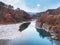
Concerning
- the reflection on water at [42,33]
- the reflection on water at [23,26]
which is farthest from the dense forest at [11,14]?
the reflection on water at [42,33]

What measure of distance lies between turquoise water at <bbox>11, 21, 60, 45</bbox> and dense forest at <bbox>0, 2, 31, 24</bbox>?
0.53ft

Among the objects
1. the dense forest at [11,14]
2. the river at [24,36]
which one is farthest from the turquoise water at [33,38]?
the dense forest at [11,14]

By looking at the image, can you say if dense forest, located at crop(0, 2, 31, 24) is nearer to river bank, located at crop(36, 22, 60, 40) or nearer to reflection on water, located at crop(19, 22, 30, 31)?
reflection on water, located at crop(19, 22, 30, 31)

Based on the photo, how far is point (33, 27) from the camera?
221 cm

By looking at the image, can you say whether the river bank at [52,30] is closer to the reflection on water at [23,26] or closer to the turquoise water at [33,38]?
the turquoise water at [33,38]

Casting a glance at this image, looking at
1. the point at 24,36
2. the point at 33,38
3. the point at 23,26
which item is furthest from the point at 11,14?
the point at 33,38

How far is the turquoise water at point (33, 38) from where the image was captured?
2.18 metres

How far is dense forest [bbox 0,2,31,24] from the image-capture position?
221cm

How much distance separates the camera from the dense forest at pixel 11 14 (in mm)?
2209

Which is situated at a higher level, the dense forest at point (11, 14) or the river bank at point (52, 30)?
the dense forest at point (11, 14)

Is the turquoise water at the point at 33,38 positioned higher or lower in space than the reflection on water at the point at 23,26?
lower

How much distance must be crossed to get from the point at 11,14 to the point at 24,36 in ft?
1.25

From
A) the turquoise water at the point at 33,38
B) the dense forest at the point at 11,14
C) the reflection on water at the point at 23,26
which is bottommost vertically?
the turquoise water at the point at 33,38

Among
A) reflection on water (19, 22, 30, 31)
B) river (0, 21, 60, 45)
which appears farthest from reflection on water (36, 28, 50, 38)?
reflection on water (19, 22, 30, 31)
